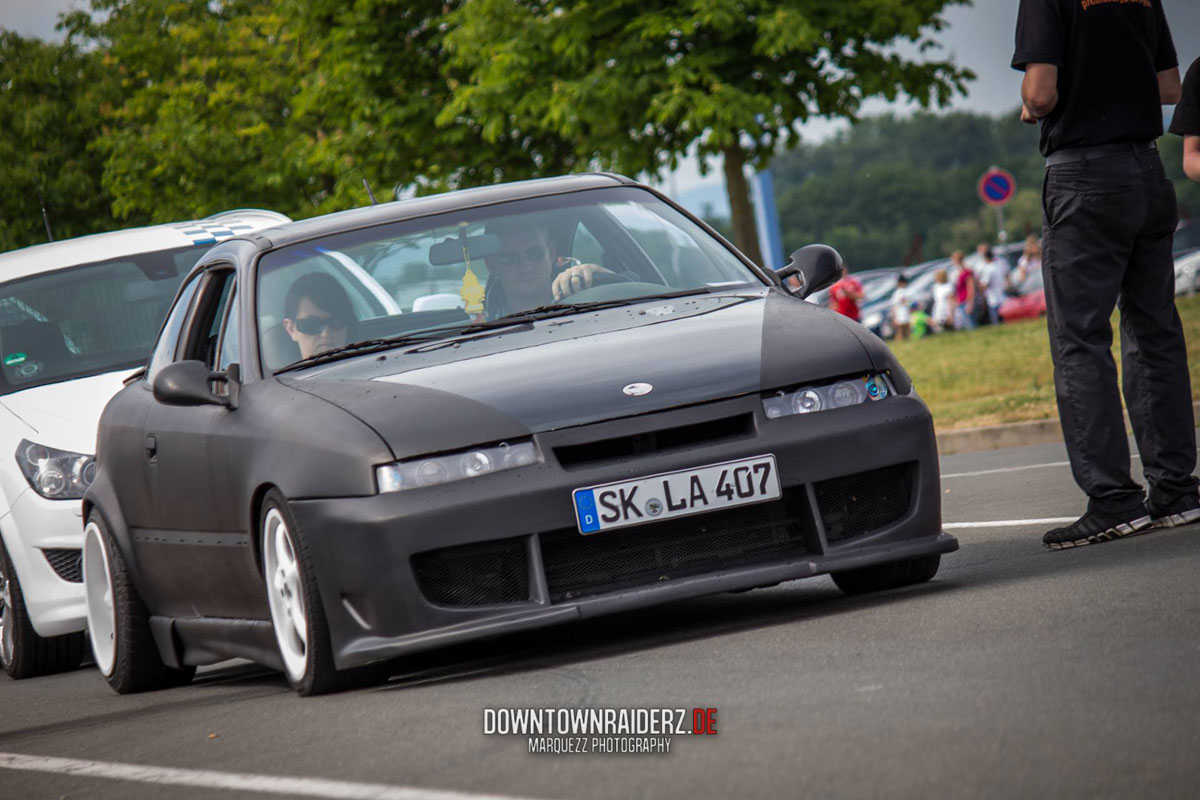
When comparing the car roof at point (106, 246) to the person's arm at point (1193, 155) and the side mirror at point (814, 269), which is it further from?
the person's arm at point (1193, 155)

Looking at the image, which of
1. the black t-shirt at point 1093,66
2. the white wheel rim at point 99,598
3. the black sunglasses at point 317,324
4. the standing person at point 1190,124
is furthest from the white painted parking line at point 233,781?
the standing person at point 1190,124

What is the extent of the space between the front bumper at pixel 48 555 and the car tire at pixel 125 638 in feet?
2.78

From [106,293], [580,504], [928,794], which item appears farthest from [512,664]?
[106,293]

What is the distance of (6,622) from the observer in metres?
8.97

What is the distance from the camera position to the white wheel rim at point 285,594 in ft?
19.5

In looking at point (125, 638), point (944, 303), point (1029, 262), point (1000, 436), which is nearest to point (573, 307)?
point (125, 638)

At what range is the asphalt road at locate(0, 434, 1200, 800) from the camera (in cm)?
384

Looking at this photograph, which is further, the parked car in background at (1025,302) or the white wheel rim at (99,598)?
the parked car in background at (1025,302)

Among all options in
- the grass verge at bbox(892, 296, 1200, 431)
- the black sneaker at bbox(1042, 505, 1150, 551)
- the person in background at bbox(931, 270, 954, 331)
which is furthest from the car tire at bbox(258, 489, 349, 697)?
the person in background at bbox(931, 270, 954, 331)

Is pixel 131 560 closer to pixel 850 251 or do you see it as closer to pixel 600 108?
pixel 600 108

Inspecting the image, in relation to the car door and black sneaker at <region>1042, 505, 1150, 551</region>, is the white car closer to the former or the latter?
the car door

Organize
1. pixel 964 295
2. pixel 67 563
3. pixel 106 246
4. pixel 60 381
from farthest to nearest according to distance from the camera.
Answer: pixel 964 295 → pixel 106 246 → pixel 60 381 → pixel 67 563

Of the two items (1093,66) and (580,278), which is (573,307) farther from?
(1093,66)

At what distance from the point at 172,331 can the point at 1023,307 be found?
32.7 meters
